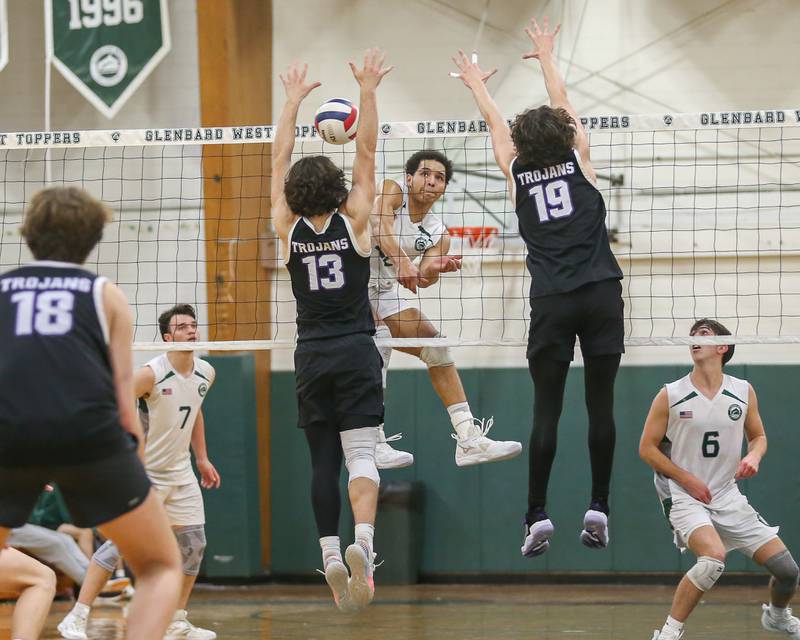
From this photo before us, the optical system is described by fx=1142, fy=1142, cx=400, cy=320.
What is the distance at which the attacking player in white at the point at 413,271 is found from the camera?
7.54 m

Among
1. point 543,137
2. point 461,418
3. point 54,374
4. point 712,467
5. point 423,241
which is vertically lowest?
point 712,467

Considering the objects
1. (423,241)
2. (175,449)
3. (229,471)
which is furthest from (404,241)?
(229,471)

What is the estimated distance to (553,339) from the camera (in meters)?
6.25

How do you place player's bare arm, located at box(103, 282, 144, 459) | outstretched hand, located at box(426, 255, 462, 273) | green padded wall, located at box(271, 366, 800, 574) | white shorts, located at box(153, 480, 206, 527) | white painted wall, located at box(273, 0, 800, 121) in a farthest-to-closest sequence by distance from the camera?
white painted wall, located at box(273, 0, 800, 121)
green padded wall, located at box(271, 366, 800, 574)
white shorts, located at box(153, 480, 206, 527)
outstretched hand, located at box(426, 255, 462, 273)
player's bare arm, located at box(103, 282, 144, 459)

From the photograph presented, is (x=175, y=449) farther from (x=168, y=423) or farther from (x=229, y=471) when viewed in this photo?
(x=229, y=471)

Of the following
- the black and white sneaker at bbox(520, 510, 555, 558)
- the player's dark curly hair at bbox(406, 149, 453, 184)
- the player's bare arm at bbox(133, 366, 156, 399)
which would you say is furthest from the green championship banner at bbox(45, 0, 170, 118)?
the black and white sneaker at bbox(520, 510, 555, 558)

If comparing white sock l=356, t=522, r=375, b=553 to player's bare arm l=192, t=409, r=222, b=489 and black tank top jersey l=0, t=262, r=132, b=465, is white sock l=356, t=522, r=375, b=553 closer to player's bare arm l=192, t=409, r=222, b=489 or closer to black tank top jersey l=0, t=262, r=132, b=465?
black tank top jersey l=0, t=262, r=132, b=465

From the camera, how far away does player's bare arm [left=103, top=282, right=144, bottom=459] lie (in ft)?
13.6

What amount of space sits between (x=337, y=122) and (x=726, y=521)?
144 inches

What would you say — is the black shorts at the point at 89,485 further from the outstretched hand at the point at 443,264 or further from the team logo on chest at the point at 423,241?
the team logo on chest at the point at 423,241

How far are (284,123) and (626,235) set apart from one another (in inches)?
232

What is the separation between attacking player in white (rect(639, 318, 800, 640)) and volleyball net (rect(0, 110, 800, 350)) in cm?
323

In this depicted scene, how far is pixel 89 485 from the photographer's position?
13.4ft

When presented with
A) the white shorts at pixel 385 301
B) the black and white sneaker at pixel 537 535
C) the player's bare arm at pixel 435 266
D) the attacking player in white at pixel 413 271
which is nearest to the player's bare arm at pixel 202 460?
the attacking player in white at pixel 413 271
